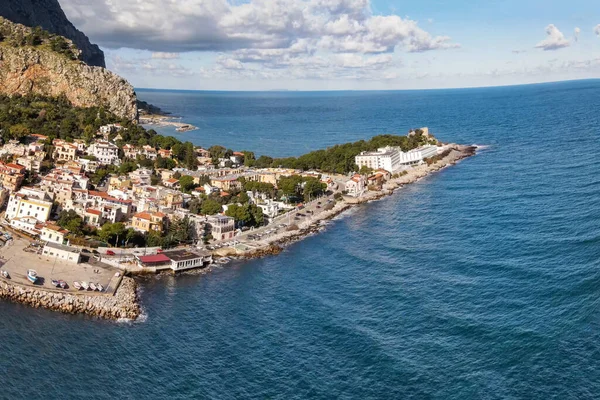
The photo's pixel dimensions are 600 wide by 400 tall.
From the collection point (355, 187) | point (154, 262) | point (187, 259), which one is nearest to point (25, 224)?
point (154, 262)

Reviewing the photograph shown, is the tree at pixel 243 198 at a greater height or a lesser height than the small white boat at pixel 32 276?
greater

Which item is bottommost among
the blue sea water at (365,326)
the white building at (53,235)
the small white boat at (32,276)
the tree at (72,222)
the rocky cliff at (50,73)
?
the blue sea water at (365,326)

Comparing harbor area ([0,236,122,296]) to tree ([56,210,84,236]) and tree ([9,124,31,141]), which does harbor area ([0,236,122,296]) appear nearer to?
tree ([56,210,84,236])

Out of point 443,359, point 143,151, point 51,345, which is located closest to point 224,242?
point 51,345

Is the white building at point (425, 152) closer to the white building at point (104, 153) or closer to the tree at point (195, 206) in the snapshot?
the tree at point (195, 206)

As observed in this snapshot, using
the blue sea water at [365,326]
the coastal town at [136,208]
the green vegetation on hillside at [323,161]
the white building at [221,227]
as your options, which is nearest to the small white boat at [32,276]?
Answer: the coastal town at [136,208]

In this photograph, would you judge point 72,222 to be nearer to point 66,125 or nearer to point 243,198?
point 243,198
